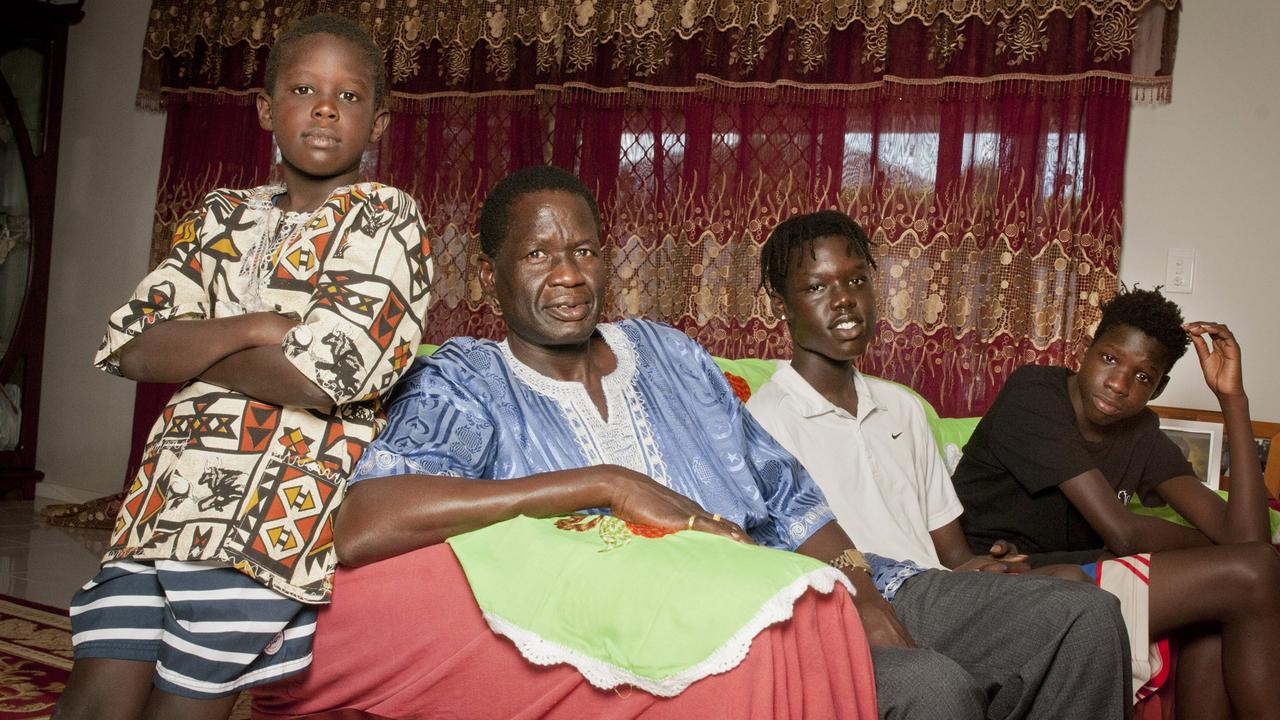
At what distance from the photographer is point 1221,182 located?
3551mm

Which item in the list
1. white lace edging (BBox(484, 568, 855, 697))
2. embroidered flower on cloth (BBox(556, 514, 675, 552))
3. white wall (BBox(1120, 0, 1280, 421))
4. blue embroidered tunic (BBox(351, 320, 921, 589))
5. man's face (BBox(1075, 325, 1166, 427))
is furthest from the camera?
white wall (BBox(1120, 0, 1280, 421))

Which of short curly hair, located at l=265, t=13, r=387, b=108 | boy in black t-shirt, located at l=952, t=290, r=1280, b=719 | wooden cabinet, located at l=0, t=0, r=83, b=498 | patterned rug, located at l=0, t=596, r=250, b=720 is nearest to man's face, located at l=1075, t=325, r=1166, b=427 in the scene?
boy in black t-shirt, located at l=952, t=290, r=1280, b=719

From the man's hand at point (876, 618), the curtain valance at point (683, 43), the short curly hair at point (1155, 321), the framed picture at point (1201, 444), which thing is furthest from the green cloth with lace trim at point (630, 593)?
the curtain valance at point (683, 43)

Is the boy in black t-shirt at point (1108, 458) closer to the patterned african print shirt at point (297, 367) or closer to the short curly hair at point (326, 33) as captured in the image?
the patterned african print shirt at point (297, 367)

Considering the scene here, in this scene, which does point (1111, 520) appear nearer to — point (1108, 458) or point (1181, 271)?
point (1108, 458)

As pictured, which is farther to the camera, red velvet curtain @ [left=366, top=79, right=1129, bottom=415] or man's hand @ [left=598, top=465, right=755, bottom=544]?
red velvet curtain @ [left=366, top=79, right=1129, bottom=415]

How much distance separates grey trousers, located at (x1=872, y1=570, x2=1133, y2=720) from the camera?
1.71m

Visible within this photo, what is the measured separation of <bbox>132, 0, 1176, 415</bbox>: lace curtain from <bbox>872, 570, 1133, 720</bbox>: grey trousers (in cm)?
202

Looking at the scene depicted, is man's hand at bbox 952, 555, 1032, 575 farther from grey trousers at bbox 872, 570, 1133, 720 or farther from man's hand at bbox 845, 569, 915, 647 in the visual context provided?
man's hand at bbox 845, 569, 915, 647

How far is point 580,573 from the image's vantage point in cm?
138

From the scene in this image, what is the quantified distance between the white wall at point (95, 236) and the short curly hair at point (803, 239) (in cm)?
406

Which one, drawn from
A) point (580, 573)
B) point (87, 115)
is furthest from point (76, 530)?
point (580, 573)

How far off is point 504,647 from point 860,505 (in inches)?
37.7

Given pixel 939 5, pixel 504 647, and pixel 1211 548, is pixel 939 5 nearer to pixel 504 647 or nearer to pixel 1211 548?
pixel 1211 548
